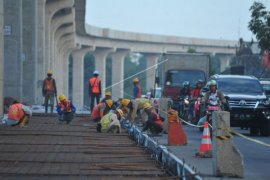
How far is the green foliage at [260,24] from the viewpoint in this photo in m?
44.7

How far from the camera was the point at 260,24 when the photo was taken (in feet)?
148

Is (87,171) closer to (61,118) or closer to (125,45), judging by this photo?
(61,118)

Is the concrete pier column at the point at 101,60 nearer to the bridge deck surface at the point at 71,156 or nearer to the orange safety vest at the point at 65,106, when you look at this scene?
the orange safety vest at the point at 65,106

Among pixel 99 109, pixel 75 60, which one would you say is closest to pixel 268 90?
pixel 99 109

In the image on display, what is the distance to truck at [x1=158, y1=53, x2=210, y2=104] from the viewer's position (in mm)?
48281

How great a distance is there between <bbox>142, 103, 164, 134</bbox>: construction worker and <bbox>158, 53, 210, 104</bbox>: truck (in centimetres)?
1822

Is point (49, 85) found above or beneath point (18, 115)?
above

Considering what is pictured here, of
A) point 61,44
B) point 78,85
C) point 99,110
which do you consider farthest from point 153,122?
point 78,85

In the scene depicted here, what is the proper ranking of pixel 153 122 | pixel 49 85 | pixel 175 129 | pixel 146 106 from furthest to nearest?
pixel 49 85
pixel 146 106
pixel 153 122
pixel 175 129

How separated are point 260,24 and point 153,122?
1671 cm

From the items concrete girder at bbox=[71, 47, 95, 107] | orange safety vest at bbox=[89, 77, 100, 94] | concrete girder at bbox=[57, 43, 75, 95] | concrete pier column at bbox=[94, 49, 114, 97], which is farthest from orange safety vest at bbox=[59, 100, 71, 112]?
concrete pier column at bbox=[94, 49, 114, 97]

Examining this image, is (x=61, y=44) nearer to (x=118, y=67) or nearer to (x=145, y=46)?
(x=145, y=46)

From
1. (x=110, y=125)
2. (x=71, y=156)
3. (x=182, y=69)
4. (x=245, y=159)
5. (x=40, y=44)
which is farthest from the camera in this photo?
(x=40, y=44)

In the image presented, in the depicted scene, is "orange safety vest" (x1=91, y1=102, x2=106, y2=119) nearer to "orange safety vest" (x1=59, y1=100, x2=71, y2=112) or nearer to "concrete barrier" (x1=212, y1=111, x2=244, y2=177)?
"orange safety vest" (x1=59, y1=100, x2=71, y2=112)
